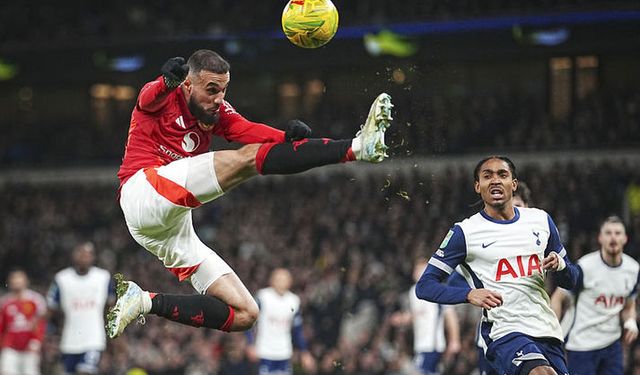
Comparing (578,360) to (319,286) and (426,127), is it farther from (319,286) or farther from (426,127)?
(319,286)

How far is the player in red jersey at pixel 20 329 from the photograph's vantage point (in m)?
14.1

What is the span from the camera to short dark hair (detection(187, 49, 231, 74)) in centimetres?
666

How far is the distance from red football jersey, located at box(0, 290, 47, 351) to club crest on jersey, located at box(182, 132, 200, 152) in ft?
25.9

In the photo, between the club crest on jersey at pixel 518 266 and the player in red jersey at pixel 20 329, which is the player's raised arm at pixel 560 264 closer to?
the club crest on jersey at pixel 518 266

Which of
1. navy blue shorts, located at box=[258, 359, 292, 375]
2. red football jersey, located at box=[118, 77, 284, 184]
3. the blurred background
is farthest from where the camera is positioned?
the blurred background

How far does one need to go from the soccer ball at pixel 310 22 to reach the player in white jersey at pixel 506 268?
4.60 feet

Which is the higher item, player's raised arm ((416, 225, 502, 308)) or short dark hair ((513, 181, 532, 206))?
short dark hair ((513, 181, 532, 206))

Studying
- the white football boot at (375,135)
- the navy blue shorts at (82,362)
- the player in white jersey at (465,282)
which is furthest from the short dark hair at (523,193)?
the navy blue shorts at (82,362)

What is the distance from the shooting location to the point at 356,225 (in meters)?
19.9

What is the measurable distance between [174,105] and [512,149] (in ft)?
47.2

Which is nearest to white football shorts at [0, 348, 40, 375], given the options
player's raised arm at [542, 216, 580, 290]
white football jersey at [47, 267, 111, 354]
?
white football jersey at [47, 267, 111, 354]

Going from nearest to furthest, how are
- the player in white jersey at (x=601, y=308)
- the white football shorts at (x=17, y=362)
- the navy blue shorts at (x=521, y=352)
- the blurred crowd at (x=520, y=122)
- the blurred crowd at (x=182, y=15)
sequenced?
1. the navy blue shorts at (x=521, y=352)
2. the player in white jersey at (x=601, y=308)
3. the white football shorts at (x=17, y=362)
4. the blurred crowd at (x=520, y=122)
5. the blurred crowd at (x=182, y=15)

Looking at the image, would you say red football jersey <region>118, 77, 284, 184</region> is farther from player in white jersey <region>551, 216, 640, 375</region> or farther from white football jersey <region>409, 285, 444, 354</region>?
white football jersey <region>409, 285, 444, 354</region>

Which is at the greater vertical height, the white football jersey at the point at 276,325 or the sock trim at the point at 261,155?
the sock trim at the point at 261,155
